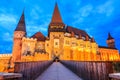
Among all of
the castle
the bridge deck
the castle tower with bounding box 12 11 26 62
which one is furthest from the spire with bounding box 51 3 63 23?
the bridge deck

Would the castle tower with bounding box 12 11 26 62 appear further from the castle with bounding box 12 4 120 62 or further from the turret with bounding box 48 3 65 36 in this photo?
the turret with bounding box 48 3 65 36

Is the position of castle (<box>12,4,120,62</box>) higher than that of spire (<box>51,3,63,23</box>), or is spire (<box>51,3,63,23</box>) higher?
spire (<box>51,3,63,23</box>)

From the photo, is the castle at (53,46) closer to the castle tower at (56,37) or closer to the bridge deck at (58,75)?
the castle tower at (56,37)

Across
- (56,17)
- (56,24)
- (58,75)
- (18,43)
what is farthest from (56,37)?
(58,75)

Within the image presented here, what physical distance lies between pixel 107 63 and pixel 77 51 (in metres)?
46.6

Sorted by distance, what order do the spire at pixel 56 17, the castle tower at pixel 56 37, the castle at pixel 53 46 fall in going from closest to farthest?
the castle at pixel 53 46
the castle tower at pixel 56 37
the spire at pixel 56 17

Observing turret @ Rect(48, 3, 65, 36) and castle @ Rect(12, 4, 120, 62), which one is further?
turret @ Rect(48, 3, 65, 36)

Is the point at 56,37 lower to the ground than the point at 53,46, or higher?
higher

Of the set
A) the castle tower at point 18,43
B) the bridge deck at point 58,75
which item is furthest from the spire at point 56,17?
the bridge deck at point 58,75

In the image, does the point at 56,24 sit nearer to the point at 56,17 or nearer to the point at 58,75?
the point at 56,17

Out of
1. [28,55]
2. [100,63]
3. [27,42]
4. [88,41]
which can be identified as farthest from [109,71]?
[88,41]

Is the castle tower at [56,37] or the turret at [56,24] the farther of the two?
the turret at [56,24]

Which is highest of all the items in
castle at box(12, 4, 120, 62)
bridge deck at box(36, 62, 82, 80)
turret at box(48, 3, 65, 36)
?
turret at box(48, 3, 65, 36)

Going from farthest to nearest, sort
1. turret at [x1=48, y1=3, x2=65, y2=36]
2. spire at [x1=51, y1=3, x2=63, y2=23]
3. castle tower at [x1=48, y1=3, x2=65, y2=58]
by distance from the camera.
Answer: spire at [x1=51, y1=3, x2=63, y2=23] < turret at [x1=48, y1=3, x2=65, y2=36] < castle tower at [x1=48, y1=3, x2=65, y2=58]
